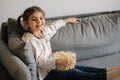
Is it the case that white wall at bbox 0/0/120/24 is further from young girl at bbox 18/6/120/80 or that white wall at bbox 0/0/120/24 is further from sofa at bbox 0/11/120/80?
young girl at bbox 18/6/120/80

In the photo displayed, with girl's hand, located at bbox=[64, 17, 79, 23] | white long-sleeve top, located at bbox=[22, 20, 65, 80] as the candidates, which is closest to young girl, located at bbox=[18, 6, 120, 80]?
white long-sleeve top, located at bbox=[22, 20, 65, 80]

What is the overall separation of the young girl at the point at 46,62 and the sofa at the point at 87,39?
0.36 feet

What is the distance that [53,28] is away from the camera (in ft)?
6.95

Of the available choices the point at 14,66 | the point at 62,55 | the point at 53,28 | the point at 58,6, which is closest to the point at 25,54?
the point at 14,66

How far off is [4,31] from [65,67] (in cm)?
68

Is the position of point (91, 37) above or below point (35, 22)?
below

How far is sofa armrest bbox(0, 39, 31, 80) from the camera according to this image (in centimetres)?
155

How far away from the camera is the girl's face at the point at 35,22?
1927 millimetres

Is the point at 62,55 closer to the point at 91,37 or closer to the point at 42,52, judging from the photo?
the point at 42,52

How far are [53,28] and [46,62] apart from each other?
1.23 ft

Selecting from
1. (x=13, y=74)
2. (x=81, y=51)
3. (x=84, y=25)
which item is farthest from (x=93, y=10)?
(x=13, y=74)

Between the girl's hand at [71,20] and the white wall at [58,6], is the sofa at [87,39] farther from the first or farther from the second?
the white wall at [58,6]

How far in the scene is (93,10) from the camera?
8.91 feet

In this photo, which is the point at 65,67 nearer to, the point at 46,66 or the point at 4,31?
the point at 46,66
